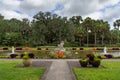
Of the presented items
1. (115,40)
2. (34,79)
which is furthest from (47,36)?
(34,79)

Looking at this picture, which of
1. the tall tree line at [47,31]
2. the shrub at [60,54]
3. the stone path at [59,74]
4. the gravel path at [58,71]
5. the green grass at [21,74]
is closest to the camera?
the stone path at [59,74]

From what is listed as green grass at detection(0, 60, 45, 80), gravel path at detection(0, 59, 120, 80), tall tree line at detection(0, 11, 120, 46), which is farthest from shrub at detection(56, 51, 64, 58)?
tall tree line at detection(0, 11, 120, 46)

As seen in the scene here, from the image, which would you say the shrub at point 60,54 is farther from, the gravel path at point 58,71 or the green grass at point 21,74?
the green grass at point 21,74

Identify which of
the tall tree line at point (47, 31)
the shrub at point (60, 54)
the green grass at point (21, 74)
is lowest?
the green grass at point (21, 74)

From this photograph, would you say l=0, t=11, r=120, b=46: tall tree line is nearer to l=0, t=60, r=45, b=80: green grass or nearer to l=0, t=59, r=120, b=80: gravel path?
l=0, t=59, r=120, b=80: gravel path

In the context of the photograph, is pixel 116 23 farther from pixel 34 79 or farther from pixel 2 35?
pixel 34 79

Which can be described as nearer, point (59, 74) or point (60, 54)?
point (59, 74)

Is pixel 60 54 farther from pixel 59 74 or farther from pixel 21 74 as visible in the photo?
pixel 59 74

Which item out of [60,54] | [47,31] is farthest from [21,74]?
[47,31]

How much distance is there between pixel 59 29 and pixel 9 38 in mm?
14578

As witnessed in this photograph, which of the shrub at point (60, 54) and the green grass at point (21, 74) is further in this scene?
the shrub at point (60, 54)

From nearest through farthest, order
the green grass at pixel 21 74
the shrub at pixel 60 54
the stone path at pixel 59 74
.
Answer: the stone path at pixel 59 74 < the green grass at pixel 21 74 < the shrub at pixel 60 54

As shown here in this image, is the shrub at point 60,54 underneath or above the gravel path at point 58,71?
above

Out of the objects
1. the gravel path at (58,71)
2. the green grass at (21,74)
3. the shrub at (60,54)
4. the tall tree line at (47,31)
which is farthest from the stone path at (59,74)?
the tall tree line at (47,31)
